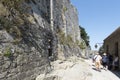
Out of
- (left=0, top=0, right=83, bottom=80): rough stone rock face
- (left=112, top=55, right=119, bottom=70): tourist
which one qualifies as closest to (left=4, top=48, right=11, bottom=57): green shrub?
(left=0, top=0, right=83, bottom=80): rough stone rock face

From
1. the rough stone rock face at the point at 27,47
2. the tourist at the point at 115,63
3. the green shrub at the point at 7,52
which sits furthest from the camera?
the tourist at the point at 115,63

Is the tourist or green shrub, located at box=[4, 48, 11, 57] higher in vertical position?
green shrub, located at box=[4, 48, 11, 57]

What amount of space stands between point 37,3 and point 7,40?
607 centimetres

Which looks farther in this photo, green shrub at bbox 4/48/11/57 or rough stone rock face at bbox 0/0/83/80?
rough stone rock face at bbox 0/0/83/80

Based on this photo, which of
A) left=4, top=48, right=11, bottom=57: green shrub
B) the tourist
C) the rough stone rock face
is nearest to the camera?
left=4, top=48, right=11, bottom=57: green shrub

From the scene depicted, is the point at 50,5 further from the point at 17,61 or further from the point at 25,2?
the point at 17,61

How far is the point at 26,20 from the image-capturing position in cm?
1127

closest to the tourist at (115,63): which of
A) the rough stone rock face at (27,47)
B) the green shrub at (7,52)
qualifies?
the rough stone rock face at (27,47)

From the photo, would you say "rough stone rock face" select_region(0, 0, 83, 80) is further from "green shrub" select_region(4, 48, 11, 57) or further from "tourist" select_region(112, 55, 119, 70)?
"tourist" select_region(112, 55, 119, 70)

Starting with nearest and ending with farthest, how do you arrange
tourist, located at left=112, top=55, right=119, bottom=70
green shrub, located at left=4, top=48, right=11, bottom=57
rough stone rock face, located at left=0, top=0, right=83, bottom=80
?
green shrub, located at left=4, top=48, right=11, bottom=57 → rough stone rock face, located at left=0, top=0, right=83, bottom=80 → tourist, located at left=112, top=55, right=119, bottom=70

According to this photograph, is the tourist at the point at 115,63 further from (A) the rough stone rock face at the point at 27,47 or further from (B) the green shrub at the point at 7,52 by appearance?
(B) the green shrub at the point at 7,52

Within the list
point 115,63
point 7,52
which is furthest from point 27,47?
point 115,63

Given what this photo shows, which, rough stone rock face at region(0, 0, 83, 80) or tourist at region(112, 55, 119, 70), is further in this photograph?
tourist at region(112, 55, 119, 70)

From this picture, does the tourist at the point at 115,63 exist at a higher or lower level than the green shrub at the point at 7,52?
lower
